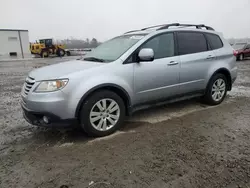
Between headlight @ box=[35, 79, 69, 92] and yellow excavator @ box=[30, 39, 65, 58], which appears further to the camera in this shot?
yellow excavator @ box=[30, 39, 65, 58]

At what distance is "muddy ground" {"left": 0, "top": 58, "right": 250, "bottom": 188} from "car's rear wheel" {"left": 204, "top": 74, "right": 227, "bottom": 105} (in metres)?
0.61

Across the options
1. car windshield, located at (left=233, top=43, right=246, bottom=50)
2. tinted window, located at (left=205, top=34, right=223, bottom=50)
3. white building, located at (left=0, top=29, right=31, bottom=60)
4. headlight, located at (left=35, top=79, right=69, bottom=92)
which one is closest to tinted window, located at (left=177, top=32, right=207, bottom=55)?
tinted window, located at (left=205, top=34, right=223, bottom=50)

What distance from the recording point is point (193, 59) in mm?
4434

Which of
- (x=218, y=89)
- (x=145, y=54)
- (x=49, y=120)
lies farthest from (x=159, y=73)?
(x=49, y=120)

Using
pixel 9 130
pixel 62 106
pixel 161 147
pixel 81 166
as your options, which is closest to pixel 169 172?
pixel 161 147

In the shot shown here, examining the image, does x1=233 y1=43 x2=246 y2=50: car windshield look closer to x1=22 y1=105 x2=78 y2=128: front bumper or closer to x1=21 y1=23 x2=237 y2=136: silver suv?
x1=21 y1=23 x2=237 y2=136: silver suv

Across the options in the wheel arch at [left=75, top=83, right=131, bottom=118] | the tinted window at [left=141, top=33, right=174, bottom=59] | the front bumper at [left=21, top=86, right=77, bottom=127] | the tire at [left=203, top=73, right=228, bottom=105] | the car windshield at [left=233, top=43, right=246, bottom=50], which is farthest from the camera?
the car windshield at [left=233, top=43, right=246, bottom=50]

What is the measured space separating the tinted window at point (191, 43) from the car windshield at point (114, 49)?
878mm

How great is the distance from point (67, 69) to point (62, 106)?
25.9 inches

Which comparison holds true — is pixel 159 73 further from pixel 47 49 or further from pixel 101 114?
pixel 47 49

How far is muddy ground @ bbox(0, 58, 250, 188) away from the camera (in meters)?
2.40

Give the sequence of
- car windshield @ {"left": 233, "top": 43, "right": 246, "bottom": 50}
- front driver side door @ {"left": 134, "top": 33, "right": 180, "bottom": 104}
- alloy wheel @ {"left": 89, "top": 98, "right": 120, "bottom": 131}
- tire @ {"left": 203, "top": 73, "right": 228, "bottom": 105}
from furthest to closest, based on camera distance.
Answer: car windshield @ {"left": 233, "top": 43, "right": 246, "bottom": 50}, tire @ {"left": 203, "top": 73, "right": 228, "bottom": 105}, front driver side door @ {"left": 134, "top": 33, "right": 180, "bottom": 104}, alloy wheel @ {"left": 89, "top": 98, "right": 120, "bottom": 131}

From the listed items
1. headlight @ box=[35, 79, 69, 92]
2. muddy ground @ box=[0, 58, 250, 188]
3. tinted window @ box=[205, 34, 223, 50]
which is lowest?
muddy ground @ box=[0, 58, 250, 188]

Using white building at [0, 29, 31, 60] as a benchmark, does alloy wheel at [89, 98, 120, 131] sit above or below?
below
